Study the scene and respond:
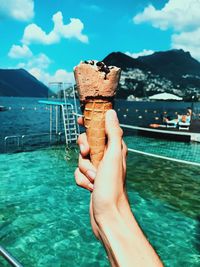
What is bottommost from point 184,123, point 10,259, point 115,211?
point 184,123

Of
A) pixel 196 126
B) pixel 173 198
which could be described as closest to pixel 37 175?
pixel 173 198

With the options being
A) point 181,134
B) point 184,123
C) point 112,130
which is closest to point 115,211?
point 112,130

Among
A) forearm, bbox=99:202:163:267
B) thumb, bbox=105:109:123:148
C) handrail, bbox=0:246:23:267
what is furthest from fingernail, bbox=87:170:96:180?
handrail, bbox=0:246:23:267

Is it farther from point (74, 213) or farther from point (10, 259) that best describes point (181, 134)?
point (10, 259)

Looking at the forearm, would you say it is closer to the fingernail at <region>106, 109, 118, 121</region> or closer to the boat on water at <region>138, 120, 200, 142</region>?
the fingernail at <region>106, 109, 118, 121</region>

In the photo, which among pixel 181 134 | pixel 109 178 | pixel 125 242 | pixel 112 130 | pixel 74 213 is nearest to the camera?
pixel 125 242

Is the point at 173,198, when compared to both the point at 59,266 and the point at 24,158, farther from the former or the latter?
the point at 24,158
